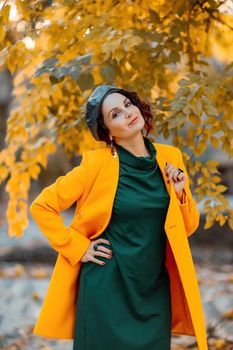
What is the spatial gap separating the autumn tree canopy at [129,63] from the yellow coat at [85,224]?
0.46m

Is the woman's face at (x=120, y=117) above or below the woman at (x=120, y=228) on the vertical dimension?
above

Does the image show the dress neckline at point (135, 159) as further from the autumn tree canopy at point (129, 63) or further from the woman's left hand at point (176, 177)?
the autumn tree canopy at point (129, 63)

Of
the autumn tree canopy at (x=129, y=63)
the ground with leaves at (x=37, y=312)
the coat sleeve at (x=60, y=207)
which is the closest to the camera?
the coat sleeve at (x=60, y=207)

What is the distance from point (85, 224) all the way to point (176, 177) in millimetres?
397

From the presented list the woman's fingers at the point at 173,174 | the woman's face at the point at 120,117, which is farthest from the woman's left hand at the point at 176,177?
the woman's face at the point at 120,117

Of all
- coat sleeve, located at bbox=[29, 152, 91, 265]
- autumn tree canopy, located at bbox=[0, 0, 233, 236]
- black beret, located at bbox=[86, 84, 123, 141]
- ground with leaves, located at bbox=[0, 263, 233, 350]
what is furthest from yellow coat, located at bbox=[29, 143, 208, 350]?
ground with leaves, located at bbox=[0, 263, 233, 350]

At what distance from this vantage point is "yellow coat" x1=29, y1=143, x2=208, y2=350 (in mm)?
2234

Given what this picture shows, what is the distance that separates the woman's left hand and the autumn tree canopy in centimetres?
36

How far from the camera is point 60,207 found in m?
2.27

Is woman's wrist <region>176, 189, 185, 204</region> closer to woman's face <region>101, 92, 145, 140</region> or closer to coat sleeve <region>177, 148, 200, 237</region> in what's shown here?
coat sleeve <region>177, 148, 200, 237</region>

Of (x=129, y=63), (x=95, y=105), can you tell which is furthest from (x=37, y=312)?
(x=95, y=105)

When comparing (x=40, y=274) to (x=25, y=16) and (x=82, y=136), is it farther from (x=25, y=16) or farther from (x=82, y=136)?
(x=25, y=16)

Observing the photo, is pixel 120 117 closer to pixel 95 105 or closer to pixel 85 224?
pixel 95 105

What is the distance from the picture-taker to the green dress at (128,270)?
225cm
